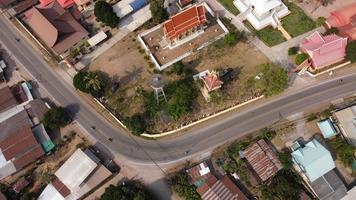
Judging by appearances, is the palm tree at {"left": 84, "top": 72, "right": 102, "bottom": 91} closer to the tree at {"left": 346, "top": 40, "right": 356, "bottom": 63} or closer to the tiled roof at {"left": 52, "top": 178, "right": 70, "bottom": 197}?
the tiled roof at {"left": 52, "top": 178, "right": 70, "bottom": 197}

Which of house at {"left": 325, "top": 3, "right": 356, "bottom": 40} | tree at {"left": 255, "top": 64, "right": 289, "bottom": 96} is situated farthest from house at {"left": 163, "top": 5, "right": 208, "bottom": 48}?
house at {"left": 325, "top": 3, "right": 356, "bottom": 40}

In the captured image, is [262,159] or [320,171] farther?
[262,159]

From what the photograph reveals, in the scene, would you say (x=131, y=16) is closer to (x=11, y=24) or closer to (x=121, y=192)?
(x=11, y=24)

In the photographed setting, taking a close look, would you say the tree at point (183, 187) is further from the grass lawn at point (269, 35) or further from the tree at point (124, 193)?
Result: the grass lawn at point (269, 35)

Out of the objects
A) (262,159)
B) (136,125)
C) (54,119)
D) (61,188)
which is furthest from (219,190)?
(54,119)

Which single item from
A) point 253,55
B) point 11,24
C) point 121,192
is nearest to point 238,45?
point 253,55

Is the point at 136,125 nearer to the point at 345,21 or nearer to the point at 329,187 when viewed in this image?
the point at 329,187
